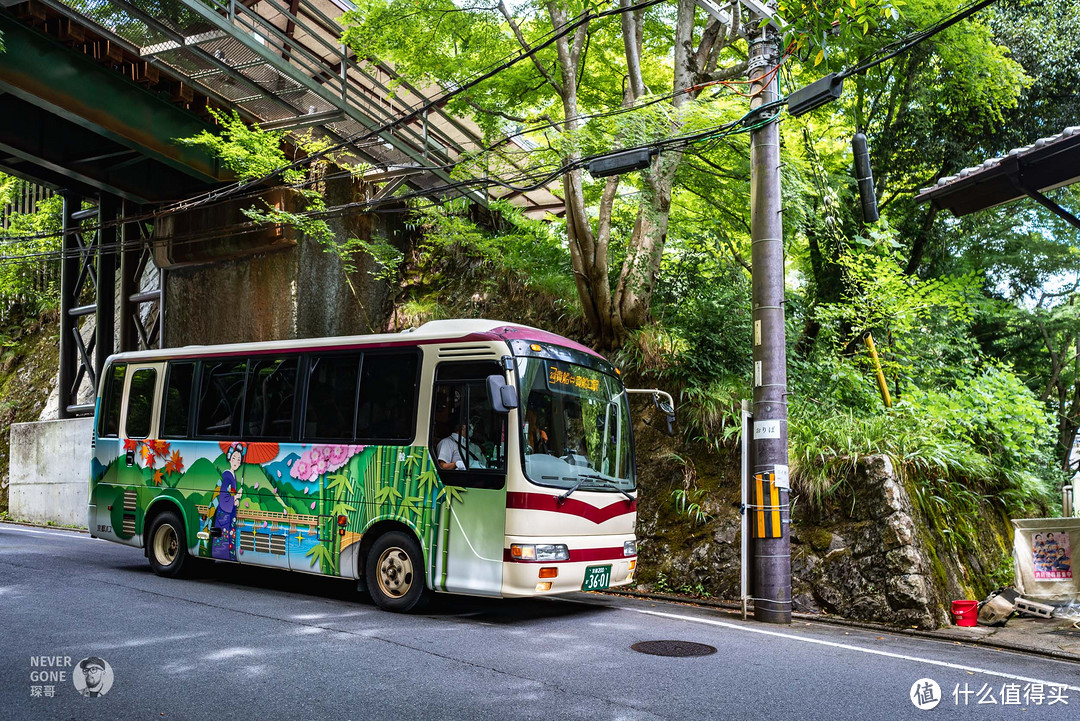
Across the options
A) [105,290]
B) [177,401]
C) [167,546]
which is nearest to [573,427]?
[177,401]

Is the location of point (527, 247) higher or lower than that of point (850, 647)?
higher

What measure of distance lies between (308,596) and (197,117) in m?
11.1

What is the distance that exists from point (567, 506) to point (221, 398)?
5.33 m

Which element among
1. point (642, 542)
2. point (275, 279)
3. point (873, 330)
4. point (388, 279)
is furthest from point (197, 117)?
point (873, 330)

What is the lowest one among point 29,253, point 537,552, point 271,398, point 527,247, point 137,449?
point 537,552

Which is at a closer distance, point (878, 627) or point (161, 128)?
point (878, 627)

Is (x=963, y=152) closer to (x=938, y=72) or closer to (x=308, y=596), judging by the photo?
(x=938, y=72)

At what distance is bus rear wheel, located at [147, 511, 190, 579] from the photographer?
11.3 metres

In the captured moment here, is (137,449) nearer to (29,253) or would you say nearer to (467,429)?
(467,429)

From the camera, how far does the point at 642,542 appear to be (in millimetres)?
12086

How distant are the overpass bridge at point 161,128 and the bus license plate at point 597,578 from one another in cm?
612

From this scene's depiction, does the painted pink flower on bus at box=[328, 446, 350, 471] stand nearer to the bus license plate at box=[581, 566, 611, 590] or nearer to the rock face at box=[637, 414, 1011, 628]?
the bus license plate at box=[581, 566, 611, 590]

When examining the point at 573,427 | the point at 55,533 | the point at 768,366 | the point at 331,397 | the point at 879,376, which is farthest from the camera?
the point at 55,533

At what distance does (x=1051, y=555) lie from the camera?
9.45m
